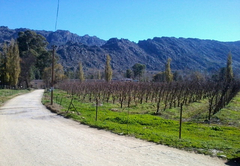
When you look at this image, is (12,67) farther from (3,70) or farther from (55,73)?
(55,73)

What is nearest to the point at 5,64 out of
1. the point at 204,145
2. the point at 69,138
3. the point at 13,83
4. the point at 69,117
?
the point at 13,83

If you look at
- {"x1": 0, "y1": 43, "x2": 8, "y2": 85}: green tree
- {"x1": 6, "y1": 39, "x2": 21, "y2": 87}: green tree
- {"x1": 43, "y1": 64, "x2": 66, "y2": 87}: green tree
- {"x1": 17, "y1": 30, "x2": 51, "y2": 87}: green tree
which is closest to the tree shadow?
{"x1": 6, "y1": 39, "x2": 21, "y2": 87}: green tree

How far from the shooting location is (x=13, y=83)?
168ft

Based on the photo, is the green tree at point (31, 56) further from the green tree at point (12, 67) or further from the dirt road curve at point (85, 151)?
the dirt road curve at point (85, 151)

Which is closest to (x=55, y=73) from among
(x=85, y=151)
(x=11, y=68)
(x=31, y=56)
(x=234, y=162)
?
(x=31, y=56)

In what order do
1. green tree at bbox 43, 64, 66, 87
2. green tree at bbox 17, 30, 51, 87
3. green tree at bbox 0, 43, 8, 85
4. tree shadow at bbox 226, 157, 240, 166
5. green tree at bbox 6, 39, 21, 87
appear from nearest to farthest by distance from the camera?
1. tree shadow at bbox 226, 157, 240, 166
2. green tree at bbox 6, 39, 21, 87
3. green tree at bbox 0, 43, 8, 85
4. green tree at bbox 17, 30, 51, 87
5. green tree at bbox 43, 64, 66, 87

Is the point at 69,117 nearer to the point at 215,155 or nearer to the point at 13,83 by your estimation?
the point at 215,155

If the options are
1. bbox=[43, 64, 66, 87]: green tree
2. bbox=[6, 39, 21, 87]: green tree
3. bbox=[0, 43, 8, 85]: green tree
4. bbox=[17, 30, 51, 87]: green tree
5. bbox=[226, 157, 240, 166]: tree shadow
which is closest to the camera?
bbox=[226, 157, 240, 166]: tree shadow

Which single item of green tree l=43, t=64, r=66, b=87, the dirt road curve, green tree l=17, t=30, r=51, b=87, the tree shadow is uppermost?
green tree l=17, t=30, r=51, b=87

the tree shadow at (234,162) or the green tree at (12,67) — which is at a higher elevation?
the green tree at (12,67)


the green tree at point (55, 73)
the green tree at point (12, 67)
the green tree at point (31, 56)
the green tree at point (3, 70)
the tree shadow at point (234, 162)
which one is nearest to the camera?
the tree shadow at point (234, 162)

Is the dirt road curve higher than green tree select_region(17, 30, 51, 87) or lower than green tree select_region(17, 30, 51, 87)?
lower

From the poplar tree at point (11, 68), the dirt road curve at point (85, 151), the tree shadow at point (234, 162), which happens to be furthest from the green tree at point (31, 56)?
the tree shadow at point (234, 162)

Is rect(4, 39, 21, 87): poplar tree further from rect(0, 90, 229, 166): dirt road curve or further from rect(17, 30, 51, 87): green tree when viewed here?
rect(0, 90, 229, 166): dirt road curve
